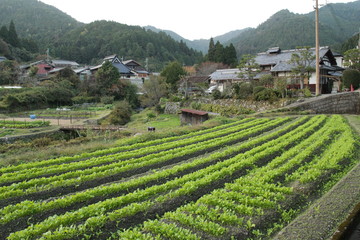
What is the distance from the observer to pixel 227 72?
4347 centimetres

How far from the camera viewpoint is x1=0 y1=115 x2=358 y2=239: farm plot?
20.1ft

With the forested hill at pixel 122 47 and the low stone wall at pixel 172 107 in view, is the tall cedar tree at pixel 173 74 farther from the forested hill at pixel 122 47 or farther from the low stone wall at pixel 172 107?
the forested hill at pixel 122 47

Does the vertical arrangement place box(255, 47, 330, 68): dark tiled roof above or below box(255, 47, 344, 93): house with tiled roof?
above

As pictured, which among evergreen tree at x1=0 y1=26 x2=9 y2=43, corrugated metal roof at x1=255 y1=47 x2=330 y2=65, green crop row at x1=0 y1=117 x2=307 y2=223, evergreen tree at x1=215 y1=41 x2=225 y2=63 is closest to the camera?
green crop row at x1=0 y1=117 x2=307 y2=223

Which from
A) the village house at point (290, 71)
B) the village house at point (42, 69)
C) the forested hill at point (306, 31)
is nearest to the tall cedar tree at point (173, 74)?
the village house at point (290, 71)

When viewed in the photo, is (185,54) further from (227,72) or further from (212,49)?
(227,72)

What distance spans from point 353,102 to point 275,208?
26.1 m

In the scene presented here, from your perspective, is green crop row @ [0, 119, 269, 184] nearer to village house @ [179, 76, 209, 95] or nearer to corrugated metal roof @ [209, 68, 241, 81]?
corrugated metal roof @ [209, 68, 241, 81]

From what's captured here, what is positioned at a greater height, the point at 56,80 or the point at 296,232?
the point at 56,80

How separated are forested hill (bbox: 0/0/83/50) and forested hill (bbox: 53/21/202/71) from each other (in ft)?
33.7

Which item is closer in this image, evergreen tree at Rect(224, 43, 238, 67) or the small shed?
the small shed

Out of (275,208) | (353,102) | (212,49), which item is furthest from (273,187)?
(212,49)

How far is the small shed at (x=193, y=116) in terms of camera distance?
2823cm

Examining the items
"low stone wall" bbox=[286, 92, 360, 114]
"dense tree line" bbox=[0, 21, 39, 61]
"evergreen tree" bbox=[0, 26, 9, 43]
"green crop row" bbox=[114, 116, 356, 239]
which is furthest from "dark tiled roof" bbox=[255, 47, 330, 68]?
"evergreen tree" bbox=[0, 26, 9, 43]
